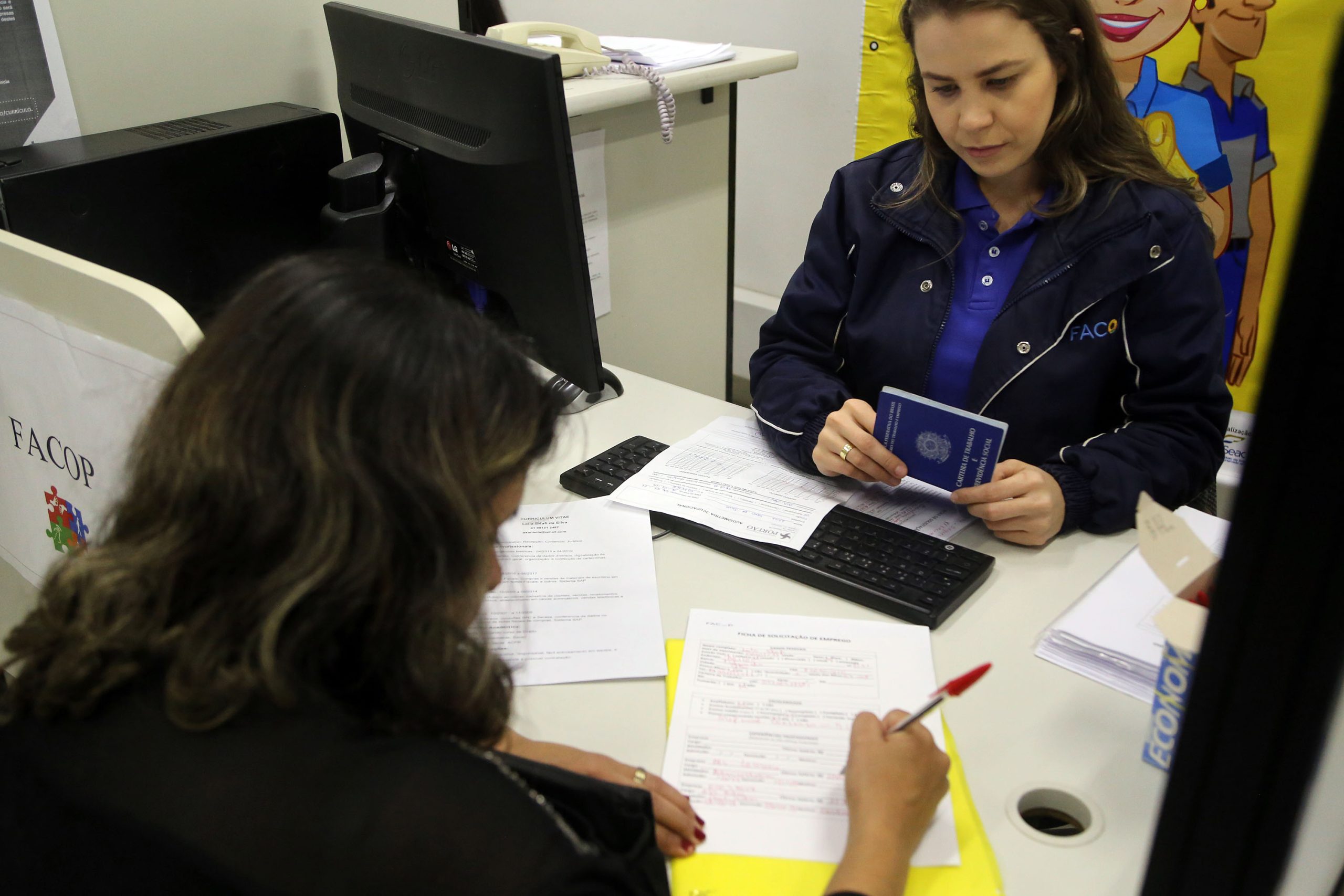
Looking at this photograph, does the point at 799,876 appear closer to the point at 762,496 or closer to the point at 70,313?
the point at 762,496

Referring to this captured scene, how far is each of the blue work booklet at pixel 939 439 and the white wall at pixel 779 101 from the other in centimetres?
174

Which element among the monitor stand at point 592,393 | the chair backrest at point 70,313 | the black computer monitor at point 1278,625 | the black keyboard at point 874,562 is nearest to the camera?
the black computer monitor at point 1278,625

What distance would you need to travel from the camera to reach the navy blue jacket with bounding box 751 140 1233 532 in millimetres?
1192

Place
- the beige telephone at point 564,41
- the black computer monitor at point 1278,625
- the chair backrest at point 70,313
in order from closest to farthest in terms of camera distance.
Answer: the black computer monitor at point 1278,625, the chair backrest at point 70,313, the beige telephone at point 564,41

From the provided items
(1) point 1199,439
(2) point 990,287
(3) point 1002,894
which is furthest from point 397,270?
(1) point 1199,439

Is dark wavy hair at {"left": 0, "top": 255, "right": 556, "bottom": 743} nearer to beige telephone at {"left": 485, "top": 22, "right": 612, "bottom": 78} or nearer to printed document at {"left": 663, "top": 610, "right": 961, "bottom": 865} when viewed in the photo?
printed document at {"left": 663, "top": 610, "right": 961, "bottom": 865}

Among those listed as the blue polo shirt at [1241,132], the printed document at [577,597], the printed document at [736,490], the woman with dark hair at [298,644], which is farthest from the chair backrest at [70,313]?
the blue polo shirt at [1241,132]

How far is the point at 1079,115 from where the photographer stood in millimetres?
1230

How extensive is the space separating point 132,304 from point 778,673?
0.65 m

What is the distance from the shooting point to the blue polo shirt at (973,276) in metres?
1.29

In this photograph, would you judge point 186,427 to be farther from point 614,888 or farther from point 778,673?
point 778,673

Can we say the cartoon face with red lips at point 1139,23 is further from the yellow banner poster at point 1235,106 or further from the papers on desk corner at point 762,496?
the papers on desk corner at point 762,496

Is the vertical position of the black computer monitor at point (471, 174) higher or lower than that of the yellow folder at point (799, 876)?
higher

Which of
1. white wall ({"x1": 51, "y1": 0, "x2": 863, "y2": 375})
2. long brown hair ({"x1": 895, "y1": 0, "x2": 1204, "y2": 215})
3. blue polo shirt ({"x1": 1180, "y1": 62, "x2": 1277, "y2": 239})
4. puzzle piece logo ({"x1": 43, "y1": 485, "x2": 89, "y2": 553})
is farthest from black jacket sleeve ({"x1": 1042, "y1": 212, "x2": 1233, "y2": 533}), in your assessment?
white wall ({"x1": 51, "y1": 0, "x2": 863, "y2": 375})
